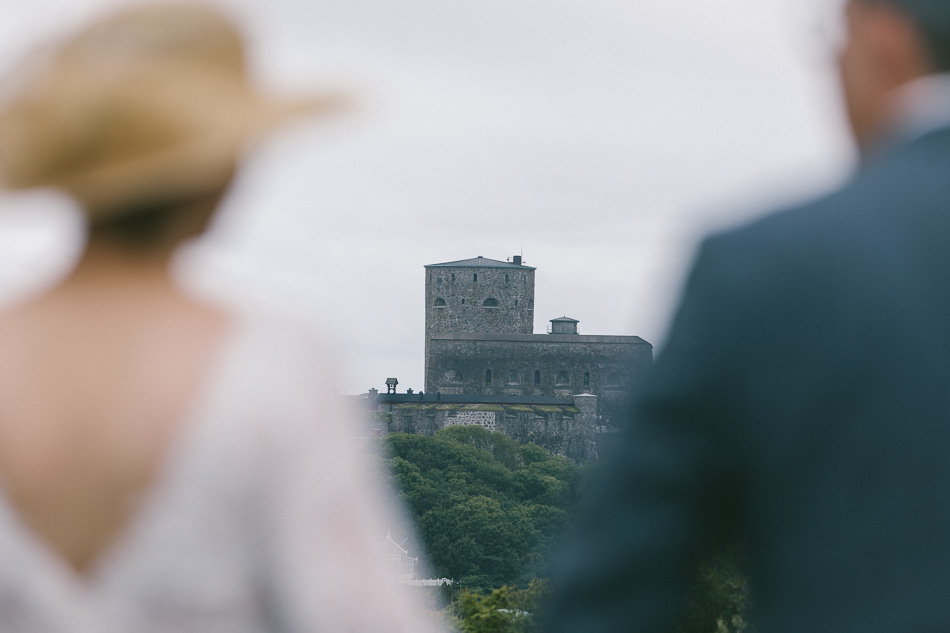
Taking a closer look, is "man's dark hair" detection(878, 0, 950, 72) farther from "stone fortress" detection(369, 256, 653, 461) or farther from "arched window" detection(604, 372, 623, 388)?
"arched window" detection(604, 372, 623, 388)

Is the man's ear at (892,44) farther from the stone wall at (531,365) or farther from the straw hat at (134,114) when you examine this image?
the stone wall at (531,365)

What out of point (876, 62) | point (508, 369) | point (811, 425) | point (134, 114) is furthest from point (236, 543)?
point (508, 369)

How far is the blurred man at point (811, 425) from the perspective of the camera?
995 millimetres

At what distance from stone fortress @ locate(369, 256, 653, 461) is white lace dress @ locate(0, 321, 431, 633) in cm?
4241

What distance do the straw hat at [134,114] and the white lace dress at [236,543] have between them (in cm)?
18

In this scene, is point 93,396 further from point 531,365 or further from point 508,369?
point 531,365

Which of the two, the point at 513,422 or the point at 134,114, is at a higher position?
the point at 513,422

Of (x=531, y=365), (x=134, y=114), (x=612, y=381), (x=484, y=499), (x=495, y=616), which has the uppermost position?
(x=531, y=365)

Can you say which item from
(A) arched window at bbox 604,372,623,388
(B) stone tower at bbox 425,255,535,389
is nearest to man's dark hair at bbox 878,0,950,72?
(A) arched window at bbox 604,372,623,388

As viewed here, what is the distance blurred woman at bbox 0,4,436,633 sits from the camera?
1160mm

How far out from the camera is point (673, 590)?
1.06 m

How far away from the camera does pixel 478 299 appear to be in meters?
49.7

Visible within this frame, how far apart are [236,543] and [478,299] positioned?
48528mm

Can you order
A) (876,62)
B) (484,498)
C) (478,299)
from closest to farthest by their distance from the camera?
(876,62), (484,498), (478,299)
